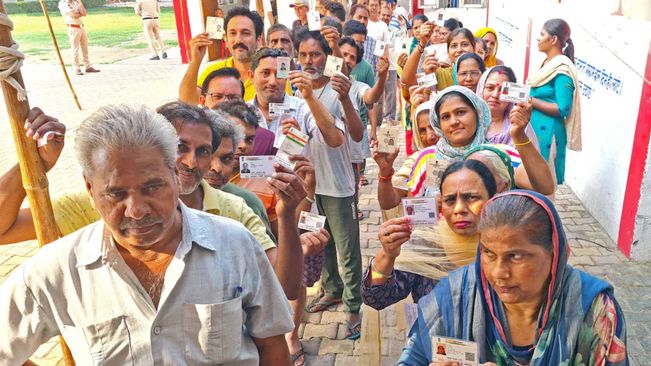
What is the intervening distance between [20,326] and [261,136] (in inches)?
84.5

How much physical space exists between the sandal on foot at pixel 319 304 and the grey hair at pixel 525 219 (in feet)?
9.21

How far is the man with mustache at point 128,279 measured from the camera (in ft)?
5.63

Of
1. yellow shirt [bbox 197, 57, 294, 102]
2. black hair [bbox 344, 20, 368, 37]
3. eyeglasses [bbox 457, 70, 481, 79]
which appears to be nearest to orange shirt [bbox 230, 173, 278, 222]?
yellow shirt [bbox 197, 57, 294, 102]

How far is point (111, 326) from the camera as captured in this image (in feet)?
5.70

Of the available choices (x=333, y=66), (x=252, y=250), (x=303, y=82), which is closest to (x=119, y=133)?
(x=252, y=250)

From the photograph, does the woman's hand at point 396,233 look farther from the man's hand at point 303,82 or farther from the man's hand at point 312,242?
the man's hand at point 303,82

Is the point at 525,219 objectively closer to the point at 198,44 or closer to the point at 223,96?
the point at 223,96

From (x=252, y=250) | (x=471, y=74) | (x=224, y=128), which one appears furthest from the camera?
(x=471, y=74)

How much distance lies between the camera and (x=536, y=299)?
2137 mm

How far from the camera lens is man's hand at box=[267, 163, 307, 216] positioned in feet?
7.58

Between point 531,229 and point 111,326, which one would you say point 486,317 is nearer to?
point 531,229

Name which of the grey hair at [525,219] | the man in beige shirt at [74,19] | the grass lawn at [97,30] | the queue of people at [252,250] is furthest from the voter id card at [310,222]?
the grass lawn at [97,30]

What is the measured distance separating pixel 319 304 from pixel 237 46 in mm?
2424

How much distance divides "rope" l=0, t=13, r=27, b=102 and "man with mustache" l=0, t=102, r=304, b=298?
143 millimetres
